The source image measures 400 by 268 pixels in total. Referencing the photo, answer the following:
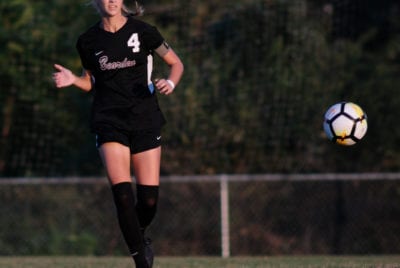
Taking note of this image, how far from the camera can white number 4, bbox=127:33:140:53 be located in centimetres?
607

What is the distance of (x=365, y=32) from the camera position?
14898mm

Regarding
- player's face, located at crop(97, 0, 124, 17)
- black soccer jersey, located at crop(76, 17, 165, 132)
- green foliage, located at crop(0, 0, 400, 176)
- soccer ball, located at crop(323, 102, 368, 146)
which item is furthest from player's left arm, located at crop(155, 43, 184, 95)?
green foliage, located at crop(0, 0, 400, 176)

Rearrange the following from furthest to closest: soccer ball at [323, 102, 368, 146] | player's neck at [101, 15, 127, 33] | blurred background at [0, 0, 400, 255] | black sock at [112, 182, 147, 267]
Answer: blurred background at [0, 0, 400, 255]
soccer ball at [323, 102, 368, 146]
player's neck at [101, 15, 127, 33]
black sock at [112, 182, 147, 267]

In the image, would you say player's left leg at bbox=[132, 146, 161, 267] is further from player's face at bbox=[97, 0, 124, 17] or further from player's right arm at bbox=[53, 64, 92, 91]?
player's face at bbox=[97, 0, 124, 17]

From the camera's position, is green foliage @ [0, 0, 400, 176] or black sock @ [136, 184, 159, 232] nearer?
black sock @ [136, 184, 159, 232]

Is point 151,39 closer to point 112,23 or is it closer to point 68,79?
point 112,23

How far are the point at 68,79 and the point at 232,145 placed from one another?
746 cm

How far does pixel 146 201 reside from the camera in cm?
620

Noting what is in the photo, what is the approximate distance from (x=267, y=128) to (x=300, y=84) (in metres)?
0.83

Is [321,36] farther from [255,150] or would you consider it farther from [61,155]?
[61,155]

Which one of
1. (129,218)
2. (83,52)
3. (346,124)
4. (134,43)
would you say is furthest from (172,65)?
(346,124)

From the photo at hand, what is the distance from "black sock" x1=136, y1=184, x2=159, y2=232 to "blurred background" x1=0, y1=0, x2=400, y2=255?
631 centimetres

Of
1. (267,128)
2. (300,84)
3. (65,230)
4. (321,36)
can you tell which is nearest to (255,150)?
(267,128)

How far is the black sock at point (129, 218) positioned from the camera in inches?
227
